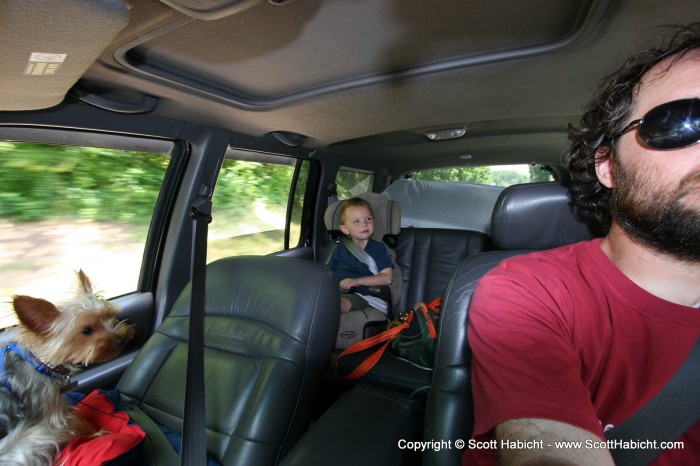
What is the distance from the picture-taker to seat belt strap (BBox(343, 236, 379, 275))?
125 inches

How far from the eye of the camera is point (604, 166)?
1.26 metres

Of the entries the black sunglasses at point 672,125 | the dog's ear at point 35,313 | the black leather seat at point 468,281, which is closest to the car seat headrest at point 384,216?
the black leather seat at point 468,281

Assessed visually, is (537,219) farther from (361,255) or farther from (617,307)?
(361,255)

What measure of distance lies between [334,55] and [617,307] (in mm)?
1586

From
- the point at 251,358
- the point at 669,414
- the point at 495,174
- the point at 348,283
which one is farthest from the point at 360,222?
the point at 495,174

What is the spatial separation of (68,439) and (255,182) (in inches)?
103

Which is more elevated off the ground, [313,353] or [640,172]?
[640,172]

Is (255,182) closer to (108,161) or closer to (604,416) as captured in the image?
(108,161)

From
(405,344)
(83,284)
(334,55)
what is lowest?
(405,344)

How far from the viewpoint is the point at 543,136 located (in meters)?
3.47

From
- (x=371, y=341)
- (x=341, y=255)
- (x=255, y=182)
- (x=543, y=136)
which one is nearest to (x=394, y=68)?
(x=371, y=341)

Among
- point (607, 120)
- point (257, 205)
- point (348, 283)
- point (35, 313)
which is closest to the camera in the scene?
point (607, 120)

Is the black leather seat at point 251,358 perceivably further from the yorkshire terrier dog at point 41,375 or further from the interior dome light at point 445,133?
the interior dome light at point 445,133

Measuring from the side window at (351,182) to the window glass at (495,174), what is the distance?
0.88 m
